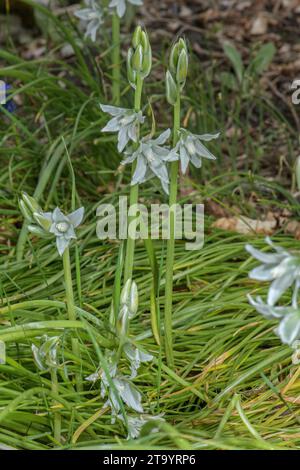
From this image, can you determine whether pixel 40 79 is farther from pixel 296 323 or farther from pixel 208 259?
pixel 296 323

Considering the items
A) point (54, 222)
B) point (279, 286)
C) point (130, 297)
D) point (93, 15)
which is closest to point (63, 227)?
point (54, 222)

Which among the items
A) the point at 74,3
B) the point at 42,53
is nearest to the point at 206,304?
the point at 42,53

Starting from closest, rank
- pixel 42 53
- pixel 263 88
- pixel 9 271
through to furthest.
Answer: pixel 9 271
pixel 263 88
pixel 42 53

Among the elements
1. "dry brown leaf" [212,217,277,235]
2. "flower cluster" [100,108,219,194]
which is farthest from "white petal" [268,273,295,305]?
"dry brown leaf" [212,217,277,235]

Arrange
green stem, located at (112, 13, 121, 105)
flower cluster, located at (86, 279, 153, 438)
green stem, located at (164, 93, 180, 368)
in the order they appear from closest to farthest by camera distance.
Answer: flower cluster, located at (86, 279, 153, 438)
green stem, located at (164, 93, 180, 368)
green stem, located at (112, 13, 121, 105)

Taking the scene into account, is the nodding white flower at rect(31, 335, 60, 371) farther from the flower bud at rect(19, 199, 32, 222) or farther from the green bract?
the green bract
